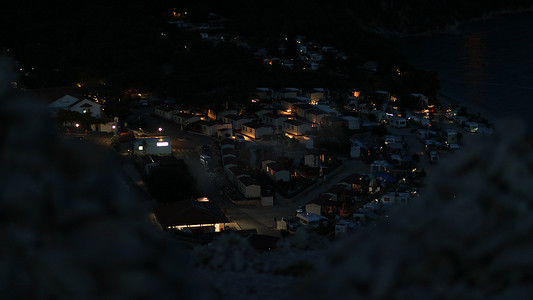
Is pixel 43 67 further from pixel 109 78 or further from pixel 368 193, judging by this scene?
pixel 368 193

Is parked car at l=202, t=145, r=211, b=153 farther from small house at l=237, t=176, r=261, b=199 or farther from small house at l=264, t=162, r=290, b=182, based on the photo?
small house at l=237, t=176, r=261, b=199

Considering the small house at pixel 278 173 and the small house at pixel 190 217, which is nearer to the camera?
the small house at pixel 190 217

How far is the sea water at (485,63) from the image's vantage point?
12.7m

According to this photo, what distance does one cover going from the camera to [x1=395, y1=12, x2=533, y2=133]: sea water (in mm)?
12680

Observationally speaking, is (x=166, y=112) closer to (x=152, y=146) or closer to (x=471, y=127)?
(x=152, y=146)

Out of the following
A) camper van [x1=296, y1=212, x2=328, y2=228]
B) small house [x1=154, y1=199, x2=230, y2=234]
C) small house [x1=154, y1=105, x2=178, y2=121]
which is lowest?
small house [x1=154, y1=105, x2=178, y2=121]

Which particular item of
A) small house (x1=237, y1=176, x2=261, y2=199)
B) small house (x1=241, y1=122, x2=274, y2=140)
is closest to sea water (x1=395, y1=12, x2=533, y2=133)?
small house (x1=241, y1=122, x2=274, y2=140)

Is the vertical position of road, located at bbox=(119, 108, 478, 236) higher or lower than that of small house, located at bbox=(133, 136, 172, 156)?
lower

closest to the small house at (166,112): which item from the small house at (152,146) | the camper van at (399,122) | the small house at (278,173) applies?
the small house at (152,146)

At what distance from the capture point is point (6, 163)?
1.77ft

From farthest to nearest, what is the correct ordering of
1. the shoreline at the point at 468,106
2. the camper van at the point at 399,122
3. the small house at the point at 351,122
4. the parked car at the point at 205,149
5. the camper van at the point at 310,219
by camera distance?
the shoreline at the point at 468,106, the camper van at the point at 399,122, the small house at the point at 351,122, the parked car at the point at 205,149, the camper van at the point at 310,219

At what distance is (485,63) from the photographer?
1681 centimetres

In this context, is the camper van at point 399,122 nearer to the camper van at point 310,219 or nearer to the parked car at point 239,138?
the parked car at point 239,138

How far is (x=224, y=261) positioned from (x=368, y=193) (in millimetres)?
5995
